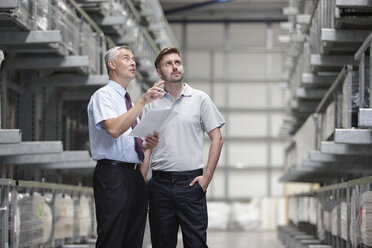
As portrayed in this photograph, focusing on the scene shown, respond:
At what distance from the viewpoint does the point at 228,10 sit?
27.4 metres

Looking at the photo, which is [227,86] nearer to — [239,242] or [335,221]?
[239,242]

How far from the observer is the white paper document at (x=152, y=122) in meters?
4.42

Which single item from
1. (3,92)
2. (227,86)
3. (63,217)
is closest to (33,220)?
(63,217)

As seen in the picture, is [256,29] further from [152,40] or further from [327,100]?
[327,100]

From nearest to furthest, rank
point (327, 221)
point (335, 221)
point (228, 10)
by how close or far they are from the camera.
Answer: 1. point (335, 221)
2. point (327, 221)
3. point (228, 10)

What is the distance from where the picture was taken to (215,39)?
27.5 meters

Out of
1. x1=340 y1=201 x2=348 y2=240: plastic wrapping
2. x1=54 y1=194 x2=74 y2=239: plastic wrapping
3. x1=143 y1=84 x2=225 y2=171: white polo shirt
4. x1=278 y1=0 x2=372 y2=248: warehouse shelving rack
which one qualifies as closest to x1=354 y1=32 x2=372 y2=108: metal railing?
x1=278 y1=0 x2=372 y2=248: warehouse shelving rack

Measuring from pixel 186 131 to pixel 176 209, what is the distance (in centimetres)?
52

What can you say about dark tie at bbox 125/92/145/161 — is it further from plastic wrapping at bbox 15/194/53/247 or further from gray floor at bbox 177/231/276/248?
gray floor at bbox 177/231/276/248

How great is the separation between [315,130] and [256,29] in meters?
17.0

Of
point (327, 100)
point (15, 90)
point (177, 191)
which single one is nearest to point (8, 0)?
point (177, 191)

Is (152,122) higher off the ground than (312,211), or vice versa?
(152,122)

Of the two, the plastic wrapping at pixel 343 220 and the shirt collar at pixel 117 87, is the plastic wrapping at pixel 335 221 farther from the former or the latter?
the shirt collar at pixel 117 87

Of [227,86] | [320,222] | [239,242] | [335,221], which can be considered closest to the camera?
[335,221]
